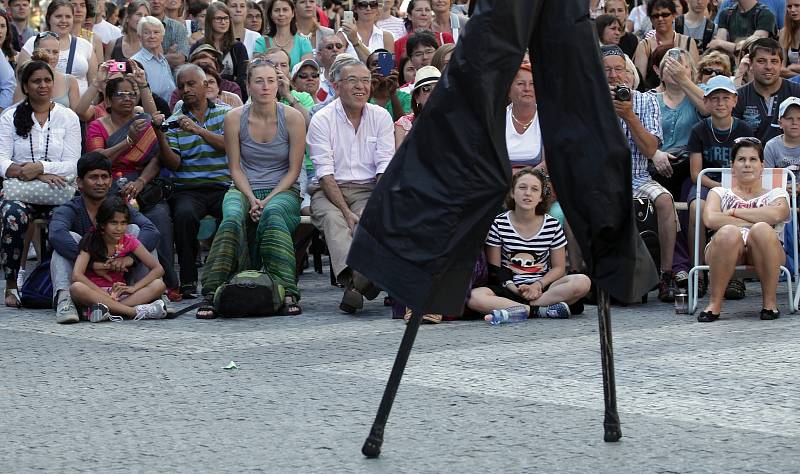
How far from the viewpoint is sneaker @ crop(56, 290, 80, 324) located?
841 centimetres

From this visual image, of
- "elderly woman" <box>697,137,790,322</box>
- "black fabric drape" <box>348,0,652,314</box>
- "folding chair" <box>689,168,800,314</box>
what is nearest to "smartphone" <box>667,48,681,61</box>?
"folding chair" <box>689,168,800,314</box>

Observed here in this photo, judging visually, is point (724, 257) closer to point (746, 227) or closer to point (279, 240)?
point (746, 227)

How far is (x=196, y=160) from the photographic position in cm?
1023

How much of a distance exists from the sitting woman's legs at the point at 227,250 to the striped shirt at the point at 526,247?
5.61 ft

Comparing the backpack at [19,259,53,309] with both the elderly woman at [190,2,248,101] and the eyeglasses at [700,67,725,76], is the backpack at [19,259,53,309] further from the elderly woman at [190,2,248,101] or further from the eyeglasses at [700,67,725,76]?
the eyeglasses at [700,67,725,76]

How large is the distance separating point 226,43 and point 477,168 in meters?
8.89

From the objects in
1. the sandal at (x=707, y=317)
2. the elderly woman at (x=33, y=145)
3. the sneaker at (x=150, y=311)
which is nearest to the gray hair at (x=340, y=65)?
the elderly woman at (x=33, y=145)

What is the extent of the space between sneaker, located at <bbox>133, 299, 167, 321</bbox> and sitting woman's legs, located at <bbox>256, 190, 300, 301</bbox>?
0.76 m

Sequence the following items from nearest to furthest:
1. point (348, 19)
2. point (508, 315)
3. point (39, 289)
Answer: point (508, 315) → point (39, 289) → point (348, 19)

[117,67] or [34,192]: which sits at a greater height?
[117,67]

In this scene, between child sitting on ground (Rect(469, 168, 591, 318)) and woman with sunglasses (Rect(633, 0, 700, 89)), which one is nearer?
child sitting on ground (Rect(469, 168, 591, 318))

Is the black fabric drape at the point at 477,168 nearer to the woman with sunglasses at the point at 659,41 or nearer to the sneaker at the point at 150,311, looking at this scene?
the sneaker at the point at 150,311

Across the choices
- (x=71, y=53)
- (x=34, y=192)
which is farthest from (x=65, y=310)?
(x=71, y=53)

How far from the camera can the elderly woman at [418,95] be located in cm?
965
